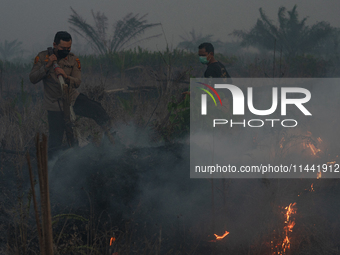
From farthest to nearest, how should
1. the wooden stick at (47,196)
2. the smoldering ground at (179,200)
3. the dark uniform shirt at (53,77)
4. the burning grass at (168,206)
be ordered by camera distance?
the dark uniform shirt at (53,77)
the smoldering ground at (179,200)
the burning grass at (168,206)
the wooden stick at (47,196)

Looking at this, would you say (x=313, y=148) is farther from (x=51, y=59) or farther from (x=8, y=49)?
(x=8, y=49)

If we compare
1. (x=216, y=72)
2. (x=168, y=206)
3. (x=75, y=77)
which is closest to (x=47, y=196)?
(x=168, y=206)

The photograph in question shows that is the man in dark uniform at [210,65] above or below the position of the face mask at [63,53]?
below

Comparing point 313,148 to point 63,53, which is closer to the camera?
point 63,53

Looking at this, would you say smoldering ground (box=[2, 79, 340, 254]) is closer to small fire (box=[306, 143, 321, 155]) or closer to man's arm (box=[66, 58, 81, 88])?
small fire (box=[306, 143, 321, 155])

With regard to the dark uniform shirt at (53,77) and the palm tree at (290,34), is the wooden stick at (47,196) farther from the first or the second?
the palm tree at (290,34)

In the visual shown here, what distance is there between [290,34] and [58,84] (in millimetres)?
18755

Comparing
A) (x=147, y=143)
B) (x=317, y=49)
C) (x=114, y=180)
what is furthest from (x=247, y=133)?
(x=317, y=49)

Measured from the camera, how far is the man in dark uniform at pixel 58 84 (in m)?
3.49

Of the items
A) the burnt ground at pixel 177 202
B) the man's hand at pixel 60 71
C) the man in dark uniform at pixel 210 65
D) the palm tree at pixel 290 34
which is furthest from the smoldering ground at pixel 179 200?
the palm tree at pixel 290 34

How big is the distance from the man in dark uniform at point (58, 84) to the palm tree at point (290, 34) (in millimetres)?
17104

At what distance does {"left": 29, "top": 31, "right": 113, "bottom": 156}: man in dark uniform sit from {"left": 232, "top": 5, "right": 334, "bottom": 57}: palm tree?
56.1ft

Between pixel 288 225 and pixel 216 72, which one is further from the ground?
pixel 216 72

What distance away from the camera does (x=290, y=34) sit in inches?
758
